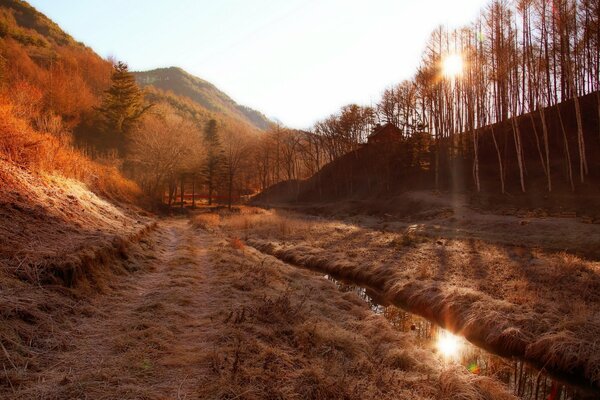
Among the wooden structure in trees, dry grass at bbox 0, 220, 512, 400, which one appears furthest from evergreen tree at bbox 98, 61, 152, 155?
dry grass at bbox 0, 220, 512, 400

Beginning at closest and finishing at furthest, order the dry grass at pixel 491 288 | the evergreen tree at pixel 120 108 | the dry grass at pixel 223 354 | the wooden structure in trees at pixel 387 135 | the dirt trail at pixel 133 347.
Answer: the dirt trail at pixel 133 347 < the dry grass at pixel 223 354 < the dry grass at pixel 491 288 < the evergreen tree at pixel 120 108 < the wooden structure in trees at pixel 387 135

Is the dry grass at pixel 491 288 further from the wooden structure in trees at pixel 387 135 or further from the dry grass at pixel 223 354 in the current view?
the wooden structure in trees at pixel 387 135

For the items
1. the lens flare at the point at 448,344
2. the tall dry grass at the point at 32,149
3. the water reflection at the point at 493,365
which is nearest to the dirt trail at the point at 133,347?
the water reflection at the point at 493,365

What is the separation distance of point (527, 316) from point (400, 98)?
39.8m

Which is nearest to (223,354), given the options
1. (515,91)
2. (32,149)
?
(32,149)

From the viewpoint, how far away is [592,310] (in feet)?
26.5

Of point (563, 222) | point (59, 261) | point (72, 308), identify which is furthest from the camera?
point (563, 222)

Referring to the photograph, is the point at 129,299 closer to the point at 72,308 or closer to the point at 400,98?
the point at 72,308

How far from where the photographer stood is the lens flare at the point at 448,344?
725 centimetres

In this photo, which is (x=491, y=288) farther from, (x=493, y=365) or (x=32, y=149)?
(x=32, y=149)

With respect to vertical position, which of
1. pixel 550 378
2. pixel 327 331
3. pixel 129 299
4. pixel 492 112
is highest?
pixel 492 112

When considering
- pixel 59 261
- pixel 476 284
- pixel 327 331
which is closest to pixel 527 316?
pixel 476 284

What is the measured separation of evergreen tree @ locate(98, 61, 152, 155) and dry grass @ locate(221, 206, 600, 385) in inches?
1326

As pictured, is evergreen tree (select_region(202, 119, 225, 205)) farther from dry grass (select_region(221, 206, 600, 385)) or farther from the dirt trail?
the dirt trail
